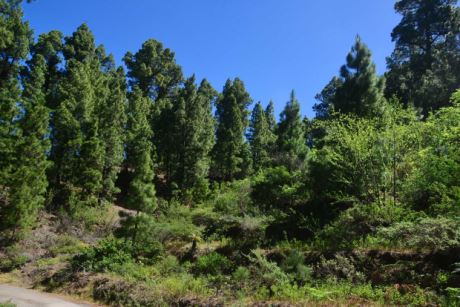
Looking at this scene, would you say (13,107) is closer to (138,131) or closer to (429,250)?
(138,131)

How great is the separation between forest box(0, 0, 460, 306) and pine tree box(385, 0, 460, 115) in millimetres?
137

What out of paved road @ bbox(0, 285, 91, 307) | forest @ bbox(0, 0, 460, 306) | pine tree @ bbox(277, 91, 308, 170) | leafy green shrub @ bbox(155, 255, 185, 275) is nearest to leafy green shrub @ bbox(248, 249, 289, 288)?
forest @ bbox(0, 0, 460, 306)

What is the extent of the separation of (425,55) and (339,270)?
2706 centimetres

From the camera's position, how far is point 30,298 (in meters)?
13.2

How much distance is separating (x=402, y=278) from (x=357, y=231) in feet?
10.3

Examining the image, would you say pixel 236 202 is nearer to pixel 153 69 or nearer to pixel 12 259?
pixel 12 259

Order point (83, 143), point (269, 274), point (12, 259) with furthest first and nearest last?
point (83, 143) → point (12, 259) → point (269, 274)

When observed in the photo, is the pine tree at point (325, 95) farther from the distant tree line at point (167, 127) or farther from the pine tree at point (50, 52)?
the pine tree at point (50, 52)

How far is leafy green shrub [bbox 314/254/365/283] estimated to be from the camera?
11626 millimetres

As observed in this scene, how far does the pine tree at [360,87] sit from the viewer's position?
70.6 ft

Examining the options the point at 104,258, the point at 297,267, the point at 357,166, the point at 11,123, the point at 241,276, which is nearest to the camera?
the point at 297,267

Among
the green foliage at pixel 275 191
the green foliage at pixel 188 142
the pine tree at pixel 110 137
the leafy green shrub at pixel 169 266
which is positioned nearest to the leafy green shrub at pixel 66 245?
the leafy green shrub at pixel 169 266

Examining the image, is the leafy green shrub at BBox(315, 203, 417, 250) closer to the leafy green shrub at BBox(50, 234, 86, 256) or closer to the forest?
the forest

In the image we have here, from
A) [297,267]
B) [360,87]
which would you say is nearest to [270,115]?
[360,87]
